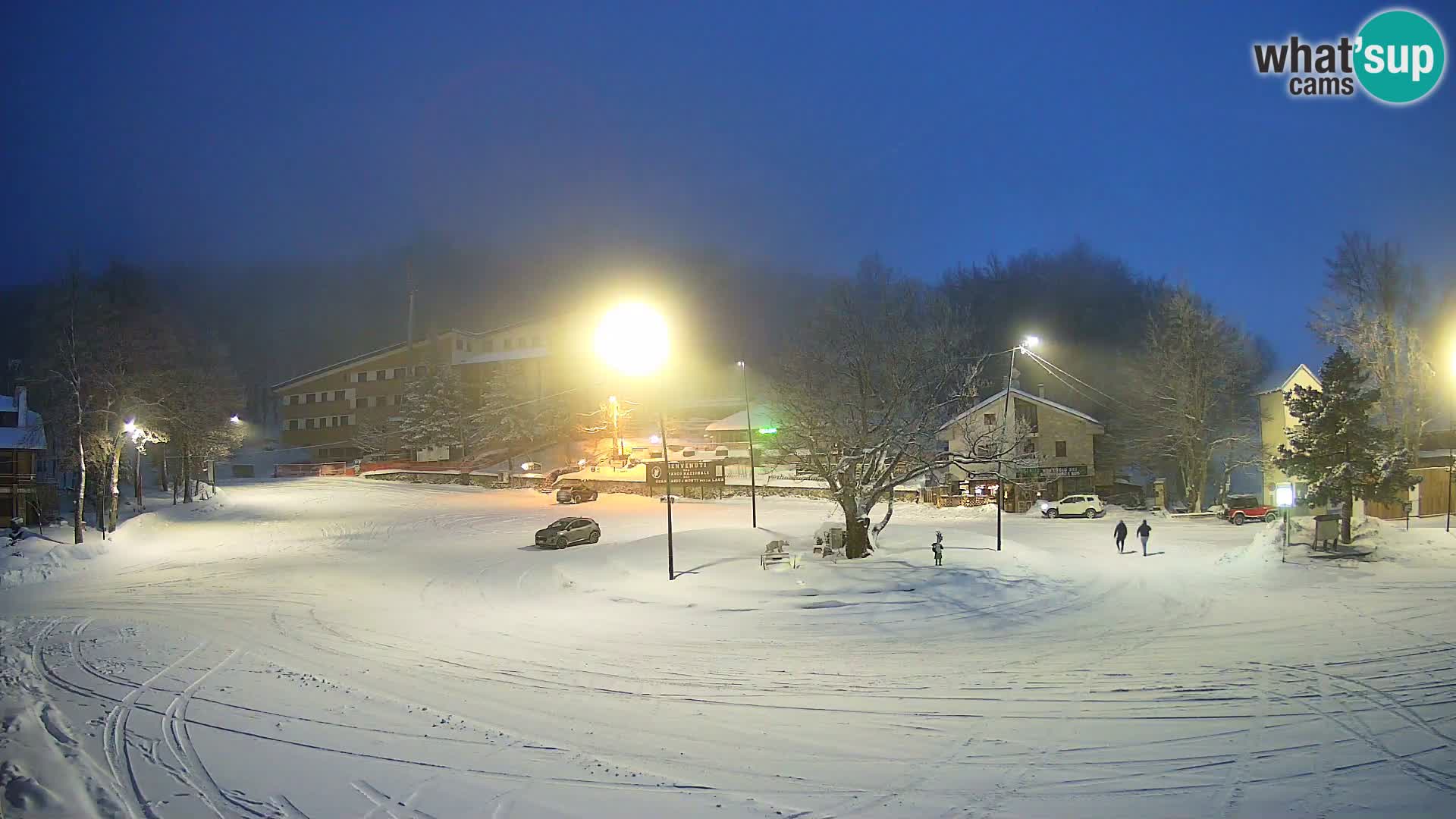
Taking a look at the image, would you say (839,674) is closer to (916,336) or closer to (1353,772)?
(1353,772)

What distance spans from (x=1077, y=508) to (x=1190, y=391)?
12.6 meters

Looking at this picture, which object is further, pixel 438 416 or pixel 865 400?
pixel 438 416

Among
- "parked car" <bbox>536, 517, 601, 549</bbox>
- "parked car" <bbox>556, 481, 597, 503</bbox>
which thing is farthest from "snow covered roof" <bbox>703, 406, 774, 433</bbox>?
"parked car" <bbox>536, 517, 601, 549</bbox>

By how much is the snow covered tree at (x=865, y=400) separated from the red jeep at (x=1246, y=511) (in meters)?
22.9

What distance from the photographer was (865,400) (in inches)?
1035

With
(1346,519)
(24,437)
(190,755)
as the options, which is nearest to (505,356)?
(24,437)

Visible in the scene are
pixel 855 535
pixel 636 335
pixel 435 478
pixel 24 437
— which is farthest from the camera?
pixel 435 478

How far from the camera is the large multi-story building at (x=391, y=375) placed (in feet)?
263

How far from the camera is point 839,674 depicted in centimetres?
1369

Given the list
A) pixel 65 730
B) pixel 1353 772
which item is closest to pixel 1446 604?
pixel 1353 772

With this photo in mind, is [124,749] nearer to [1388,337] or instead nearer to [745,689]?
[745,689]

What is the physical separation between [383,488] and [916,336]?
45.4 m

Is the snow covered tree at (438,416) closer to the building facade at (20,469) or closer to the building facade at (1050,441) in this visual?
the building facade at (20,469)

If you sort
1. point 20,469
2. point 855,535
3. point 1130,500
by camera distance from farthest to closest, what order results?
point 1130,500, point 20,469, point 855,535
